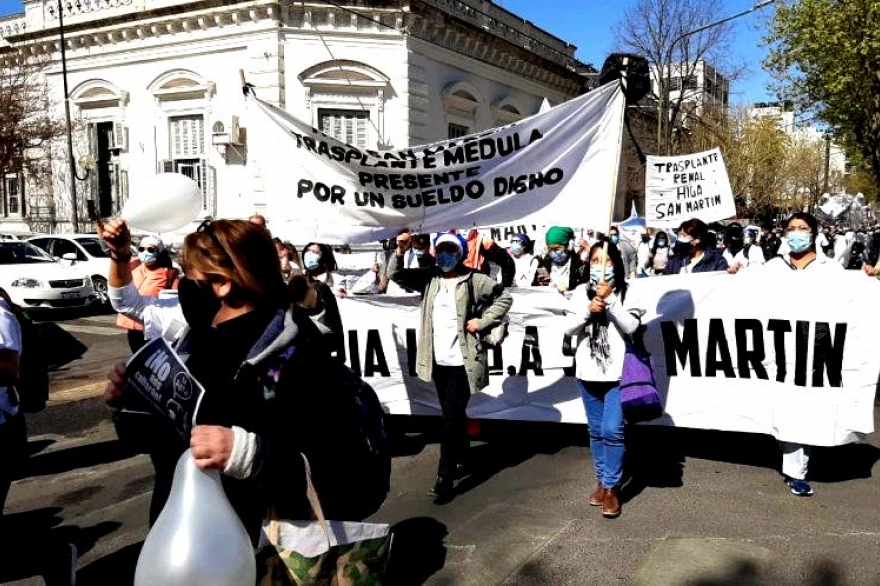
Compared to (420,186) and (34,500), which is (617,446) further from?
(34,500)

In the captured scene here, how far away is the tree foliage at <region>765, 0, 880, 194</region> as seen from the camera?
1869 cm

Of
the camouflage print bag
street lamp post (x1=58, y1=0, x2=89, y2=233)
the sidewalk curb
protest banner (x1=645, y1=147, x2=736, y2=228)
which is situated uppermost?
street lamp post (x1=58, y1=0, x2=89, y2=233)

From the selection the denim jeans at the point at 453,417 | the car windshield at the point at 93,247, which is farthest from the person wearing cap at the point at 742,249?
the car windshield at the point at 93,247

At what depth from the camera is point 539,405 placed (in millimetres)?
6082

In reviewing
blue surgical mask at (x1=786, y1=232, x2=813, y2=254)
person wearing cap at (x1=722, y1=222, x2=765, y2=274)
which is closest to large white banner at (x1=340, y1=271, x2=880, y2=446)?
blue surgical mask at (x1=786, y1=232, x2=813, y2=254)

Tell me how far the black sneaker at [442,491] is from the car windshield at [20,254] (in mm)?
13492

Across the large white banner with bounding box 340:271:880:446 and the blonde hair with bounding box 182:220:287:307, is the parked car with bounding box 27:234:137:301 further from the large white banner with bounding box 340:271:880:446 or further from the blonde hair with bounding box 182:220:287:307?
the blonde hair with bounding box 182:220:287:307

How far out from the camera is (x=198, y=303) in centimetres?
251

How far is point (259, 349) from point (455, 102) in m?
19.9

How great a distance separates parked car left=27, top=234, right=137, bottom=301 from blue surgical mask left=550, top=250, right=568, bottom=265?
10.7 meters

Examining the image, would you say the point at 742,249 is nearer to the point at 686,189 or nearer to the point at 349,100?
the point at 686,189

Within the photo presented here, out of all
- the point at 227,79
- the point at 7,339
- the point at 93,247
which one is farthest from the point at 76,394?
the point at 227,79

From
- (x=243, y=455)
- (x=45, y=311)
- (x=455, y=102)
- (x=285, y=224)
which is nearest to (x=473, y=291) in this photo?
(x=285, y=224)

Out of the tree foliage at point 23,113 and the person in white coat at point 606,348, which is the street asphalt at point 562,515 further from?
the tree foliage at point 23,113
